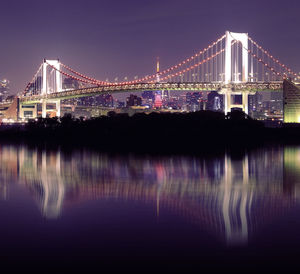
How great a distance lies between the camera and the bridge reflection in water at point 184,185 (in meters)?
6.54

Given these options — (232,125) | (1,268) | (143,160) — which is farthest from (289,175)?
(232,125)

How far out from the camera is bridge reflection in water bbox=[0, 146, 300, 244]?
21.4ft

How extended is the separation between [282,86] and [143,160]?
18858mm

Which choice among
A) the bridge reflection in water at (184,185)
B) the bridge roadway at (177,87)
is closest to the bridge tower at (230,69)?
the bridge roadway at (177,87)

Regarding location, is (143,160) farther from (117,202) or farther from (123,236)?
(123,236)

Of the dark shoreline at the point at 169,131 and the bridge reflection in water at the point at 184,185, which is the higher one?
the dark shoreline at the point at 169,131

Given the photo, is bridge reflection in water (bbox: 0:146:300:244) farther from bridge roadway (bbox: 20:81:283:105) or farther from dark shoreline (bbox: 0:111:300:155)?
bridge roadway (bbox: 20:81:283:105)

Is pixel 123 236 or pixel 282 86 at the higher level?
pixel 282 86

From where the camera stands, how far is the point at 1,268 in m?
4.26

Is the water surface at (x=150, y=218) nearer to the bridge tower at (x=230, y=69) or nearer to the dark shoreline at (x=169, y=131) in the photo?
the dark shoreline at (x=169, y=131)

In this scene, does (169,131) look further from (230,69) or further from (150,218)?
(150,218)

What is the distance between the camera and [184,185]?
9523 millimetres

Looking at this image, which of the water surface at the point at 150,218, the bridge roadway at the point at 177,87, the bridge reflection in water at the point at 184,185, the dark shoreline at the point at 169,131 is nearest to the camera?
the water surface at the point at 150,218

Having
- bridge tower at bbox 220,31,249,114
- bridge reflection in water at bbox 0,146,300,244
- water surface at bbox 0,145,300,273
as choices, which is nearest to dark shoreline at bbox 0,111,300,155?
bridge tower at bbox 220,31,249,114
